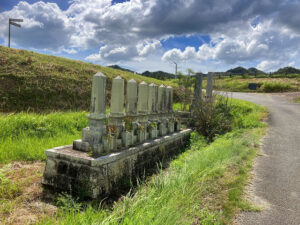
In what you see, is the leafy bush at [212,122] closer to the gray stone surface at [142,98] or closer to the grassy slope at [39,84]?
the gray stone surface at [142,98]

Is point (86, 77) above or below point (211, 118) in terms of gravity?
above

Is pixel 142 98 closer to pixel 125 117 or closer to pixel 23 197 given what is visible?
pixel 125 117

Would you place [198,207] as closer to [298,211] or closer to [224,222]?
[224,222]

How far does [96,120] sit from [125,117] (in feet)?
2.88

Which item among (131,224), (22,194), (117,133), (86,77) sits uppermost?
(86,77)

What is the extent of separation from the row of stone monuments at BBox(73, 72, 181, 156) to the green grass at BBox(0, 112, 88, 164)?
1.31m

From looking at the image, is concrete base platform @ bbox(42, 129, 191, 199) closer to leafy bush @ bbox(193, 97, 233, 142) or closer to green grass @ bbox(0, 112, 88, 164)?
green grass @ bbox(0, 112, 88, 164)

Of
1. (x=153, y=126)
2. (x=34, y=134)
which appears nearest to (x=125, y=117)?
(x=153, y=126)

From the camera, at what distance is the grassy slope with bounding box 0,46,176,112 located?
8.77 metres

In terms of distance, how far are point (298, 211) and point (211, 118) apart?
5045 millimetres

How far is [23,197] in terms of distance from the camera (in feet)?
10.2

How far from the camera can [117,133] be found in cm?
407

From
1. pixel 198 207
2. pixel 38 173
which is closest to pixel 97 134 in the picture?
pixel 38 173

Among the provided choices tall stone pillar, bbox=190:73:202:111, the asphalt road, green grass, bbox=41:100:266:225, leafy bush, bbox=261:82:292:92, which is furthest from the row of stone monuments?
leafy bush, bbox=261:82:292:92
